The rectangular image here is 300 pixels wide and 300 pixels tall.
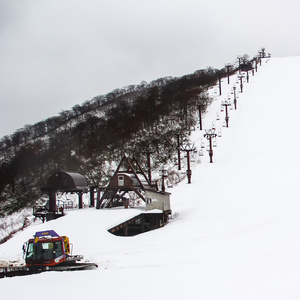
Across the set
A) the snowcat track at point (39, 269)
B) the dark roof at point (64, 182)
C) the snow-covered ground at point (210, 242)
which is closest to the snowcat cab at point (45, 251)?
the snowcat track at point (39, 269)

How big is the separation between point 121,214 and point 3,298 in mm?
17853

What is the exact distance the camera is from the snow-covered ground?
1394cm

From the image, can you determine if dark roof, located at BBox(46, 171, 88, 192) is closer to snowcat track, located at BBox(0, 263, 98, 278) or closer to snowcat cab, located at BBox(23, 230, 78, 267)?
snowcat cab, located at BBox(23, 230, 78, 267)

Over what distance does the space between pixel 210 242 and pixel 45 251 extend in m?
8.55

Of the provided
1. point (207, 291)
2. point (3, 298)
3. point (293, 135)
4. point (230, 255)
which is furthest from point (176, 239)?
point (293, 135)

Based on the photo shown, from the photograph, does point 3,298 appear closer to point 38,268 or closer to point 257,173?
point 38,268

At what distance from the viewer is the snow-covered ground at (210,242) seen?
13938 millimetres

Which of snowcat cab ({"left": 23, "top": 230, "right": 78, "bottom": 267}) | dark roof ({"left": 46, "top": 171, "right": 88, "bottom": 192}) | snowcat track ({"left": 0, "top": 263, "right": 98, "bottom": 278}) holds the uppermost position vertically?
dark roof ({"left": 46, "top": 171, "right": 88, "bottom": 192})

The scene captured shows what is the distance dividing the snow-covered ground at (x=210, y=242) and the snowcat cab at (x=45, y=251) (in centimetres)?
147

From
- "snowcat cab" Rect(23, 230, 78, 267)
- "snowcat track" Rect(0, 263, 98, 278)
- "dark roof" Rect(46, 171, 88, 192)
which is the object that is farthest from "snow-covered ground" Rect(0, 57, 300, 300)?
"dark roof" Rect(46, 171, 88, 192)

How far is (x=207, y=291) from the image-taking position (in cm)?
1342

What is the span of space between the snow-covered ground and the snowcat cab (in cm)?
147

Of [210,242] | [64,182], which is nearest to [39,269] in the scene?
[210,242]

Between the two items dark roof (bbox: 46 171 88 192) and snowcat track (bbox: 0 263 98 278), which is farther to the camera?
dark roof (bbox: 46 171 88 192)
